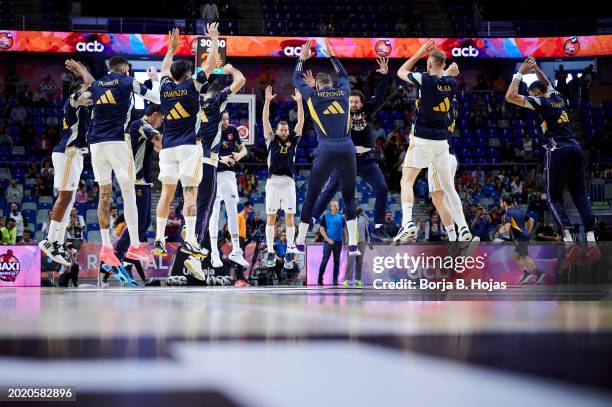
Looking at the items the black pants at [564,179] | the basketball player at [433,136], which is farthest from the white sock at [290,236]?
the black pants at [564,179]

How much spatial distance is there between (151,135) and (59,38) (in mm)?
16718

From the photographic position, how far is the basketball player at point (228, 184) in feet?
37.3


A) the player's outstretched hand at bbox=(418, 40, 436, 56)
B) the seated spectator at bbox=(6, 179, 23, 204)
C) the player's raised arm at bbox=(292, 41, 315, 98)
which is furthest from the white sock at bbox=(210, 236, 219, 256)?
the seated spectator at bbox=(6, 179, 23, 204)

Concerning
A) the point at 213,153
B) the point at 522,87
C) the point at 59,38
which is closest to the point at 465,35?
the point at 522,87

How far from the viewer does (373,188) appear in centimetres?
1082

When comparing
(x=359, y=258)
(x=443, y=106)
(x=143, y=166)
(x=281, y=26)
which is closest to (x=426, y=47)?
(x=443, y=106)

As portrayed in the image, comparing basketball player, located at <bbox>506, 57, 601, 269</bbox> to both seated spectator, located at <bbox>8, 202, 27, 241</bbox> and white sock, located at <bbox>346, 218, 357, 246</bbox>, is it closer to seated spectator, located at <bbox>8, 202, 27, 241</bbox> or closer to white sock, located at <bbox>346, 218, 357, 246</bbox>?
white sock, located at <bbox>346, 218, 357, 246</bbox>

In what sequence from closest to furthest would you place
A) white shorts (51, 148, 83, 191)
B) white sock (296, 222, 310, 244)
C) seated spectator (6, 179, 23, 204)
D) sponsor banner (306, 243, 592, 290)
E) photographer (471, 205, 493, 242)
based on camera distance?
sponsor banner (306, 243, 592, 290), white shorts (51, 148, 83, 191), white sock (296, 222, 310, 244), photographer (471, 205, 493, 242), seated spectator (6, 179, 23, 204)

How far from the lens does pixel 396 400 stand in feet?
6.15

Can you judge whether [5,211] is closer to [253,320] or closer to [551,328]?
[253,320]

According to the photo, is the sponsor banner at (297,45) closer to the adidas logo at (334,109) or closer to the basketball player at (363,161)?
the basketball player at (363,161)

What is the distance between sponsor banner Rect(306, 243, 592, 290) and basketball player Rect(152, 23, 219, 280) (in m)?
2.21

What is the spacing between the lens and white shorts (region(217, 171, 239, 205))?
11633mm

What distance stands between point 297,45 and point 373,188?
1658 cm
